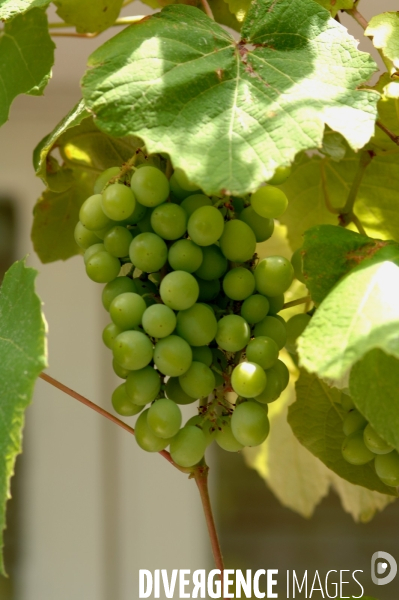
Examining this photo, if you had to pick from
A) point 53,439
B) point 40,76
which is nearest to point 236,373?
point 40,76

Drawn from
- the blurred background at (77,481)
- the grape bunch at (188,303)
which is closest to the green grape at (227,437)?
the grape bunch at (188,303)

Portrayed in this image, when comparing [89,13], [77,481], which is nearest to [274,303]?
[89,13]

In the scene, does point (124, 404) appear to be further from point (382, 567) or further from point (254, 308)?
point (382, 567)

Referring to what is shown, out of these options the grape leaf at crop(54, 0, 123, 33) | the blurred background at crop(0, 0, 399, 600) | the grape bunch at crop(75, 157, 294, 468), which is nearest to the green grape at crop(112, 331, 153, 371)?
the grape bunch at crop(75, 157, 294, 468)

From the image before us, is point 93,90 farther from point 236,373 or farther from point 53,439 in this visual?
point 53,439

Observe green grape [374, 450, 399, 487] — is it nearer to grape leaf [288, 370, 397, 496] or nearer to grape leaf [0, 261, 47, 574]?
grape leaf [288, 370, 397, 496]
